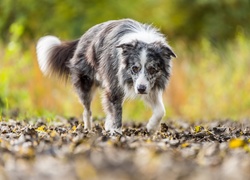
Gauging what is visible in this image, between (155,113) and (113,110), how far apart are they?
52 cm

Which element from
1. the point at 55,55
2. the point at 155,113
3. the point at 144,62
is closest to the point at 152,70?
the point at 144,62

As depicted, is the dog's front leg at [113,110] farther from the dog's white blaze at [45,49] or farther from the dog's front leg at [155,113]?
the dog's white blaze at [45,49]

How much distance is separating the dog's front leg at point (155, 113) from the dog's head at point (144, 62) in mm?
194

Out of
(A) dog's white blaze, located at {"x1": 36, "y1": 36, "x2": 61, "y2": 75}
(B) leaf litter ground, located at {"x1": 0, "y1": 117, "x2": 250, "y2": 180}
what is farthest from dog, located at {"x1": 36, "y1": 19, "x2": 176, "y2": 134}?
(B) leaf litter ground, located at {"x1": 0, "y1": 117, "x2": 250, "y2": 180}

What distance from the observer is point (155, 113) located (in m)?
7.83

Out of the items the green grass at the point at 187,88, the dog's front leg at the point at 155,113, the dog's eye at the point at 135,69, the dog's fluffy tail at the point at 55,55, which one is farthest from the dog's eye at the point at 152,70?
the green grass at the point at 187,88

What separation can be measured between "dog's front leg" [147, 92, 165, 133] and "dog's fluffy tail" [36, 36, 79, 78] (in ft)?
5.35

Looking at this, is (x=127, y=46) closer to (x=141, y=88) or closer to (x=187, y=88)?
(x=141, y=88)

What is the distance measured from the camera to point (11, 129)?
24.4ft

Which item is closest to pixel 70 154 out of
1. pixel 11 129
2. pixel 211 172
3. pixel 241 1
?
pixel 211 172

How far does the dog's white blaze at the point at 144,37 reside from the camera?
25.6 ft

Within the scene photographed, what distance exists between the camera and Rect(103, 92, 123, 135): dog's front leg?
7.95m

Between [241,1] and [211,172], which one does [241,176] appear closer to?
[211,172]

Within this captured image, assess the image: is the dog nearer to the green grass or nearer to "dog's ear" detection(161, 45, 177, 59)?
"dog's ear" detection(161, 45, 177, 59)
